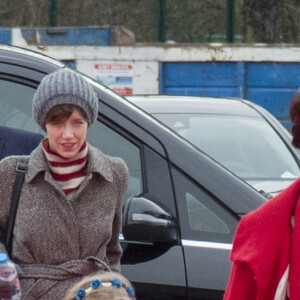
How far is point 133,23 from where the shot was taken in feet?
53.6

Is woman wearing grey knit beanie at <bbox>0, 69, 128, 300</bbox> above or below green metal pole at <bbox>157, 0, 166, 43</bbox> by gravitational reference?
above

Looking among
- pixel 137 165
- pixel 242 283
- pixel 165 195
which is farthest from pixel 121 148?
pixel 242 283

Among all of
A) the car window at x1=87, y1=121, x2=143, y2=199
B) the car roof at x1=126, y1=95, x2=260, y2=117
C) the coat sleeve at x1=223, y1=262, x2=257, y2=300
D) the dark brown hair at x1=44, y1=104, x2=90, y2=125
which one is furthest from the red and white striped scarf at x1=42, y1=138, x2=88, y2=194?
the car roof at x1=126, y1=95, x2=260, y2=117

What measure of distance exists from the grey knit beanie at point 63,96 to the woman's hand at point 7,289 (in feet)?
1.80

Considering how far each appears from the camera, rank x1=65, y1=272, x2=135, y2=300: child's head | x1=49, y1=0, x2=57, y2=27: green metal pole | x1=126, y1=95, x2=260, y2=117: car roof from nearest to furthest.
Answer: x1=65, y1=272, x2=135, y2=300: child's head, x1=126, y1=95, x2=260, y2=117: car roof, x1=49, y1=0, x2=57, y2=27: green metal pole

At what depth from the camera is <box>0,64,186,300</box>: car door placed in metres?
3.50

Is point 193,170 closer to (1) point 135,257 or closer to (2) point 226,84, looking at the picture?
(1) point 135,257

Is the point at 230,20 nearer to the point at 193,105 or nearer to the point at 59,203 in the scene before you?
the point at 193,105

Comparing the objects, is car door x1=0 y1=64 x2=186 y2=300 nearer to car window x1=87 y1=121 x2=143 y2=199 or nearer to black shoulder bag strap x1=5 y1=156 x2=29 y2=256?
car window x1=87 y1=121 x2=143 y2=199

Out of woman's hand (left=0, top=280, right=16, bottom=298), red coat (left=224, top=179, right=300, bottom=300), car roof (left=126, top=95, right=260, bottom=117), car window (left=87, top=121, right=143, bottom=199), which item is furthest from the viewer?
car roof (left=126, top=95, right=260, bottom=117)

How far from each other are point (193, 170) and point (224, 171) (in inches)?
5.0

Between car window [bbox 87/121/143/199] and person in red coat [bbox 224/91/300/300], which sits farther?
car window [bbox 87/121/143/199]

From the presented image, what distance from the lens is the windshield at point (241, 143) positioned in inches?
234

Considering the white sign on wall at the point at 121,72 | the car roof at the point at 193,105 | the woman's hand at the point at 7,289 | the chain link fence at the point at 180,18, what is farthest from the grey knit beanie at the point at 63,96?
the chain link fence at the point at 180,18
